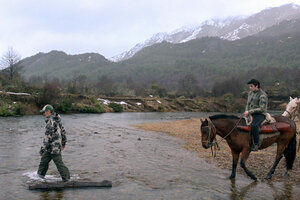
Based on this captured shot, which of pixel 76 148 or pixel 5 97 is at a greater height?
pixel 5 97

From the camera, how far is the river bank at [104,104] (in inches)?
1607

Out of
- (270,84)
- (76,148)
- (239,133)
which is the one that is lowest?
(76,148)

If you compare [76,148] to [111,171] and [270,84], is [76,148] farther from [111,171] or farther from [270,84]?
[270,84]

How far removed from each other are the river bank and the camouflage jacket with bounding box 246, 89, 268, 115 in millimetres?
36494

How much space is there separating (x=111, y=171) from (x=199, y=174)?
129 inches

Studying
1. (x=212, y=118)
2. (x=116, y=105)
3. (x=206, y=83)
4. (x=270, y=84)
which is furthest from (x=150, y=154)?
(x=206, y=83)

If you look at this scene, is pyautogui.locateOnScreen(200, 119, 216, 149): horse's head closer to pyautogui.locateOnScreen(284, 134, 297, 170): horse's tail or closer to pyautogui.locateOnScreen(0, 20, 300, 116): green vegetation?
pyautogui.locateOnScreen(284, 134, 297, 170): horse's tail

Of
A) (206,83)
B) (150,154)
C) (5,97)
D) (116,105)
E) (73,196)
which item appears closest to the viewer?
(73,196)

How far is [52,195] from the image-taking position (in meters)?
6.82

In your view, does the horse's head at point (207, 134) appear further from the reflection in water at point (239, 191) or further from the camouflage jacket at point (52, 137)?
the camouflage jacket at point (52, 137)

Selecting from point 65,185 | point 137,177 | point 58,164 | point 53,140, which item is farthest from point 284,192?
point 53,140

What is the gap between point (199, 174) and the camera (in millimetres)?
9375

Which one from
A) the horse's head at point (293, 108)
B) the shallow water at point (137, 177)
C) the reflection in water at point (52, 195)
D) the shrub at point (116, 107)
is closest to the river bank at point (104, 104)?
the shrub at point (116, 107)

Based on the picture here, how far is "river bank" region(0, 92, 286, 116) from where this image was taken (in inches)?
1607
